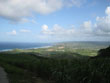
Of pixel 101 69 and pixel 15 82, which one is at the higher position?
pixel 101 69

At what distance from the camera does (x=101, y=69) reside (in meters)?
4.66

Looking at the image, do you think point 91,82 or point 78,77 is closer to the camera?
point 91,82

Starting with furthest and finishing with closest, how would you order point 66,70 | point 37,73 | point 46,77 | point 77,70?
point 37,73 → point 46,77 → point 66,70 → point 77,70

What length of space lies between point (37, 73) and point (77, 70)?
290 centimetres

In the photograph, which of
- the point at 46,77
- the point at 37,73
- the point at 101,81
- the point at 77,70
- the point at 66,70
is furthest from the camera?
the point at 37,73

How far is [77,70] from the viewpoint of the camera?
16.5 feet

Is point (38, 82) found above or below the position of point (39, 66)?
below

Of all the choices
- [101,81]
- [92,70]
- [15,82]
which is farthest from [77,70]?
[15,82]

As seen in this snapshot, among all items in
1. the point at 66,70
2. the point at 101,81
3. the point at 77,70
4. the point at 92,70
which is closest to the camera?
the point at 101,81

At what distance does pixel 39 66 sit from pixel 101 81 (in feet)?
12.7

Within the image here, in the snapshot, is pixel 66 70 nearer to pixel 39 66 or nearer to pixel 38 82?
pixel 38 82

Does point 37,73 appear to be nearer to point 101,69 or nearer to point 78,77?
point 78,77

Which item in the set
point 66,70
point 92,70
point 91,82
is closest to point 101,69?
point 92,70

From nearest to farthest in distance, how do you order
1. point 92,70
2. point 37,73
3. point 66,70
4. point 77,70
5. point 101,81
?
point 101,81, point 92,70, point 77,70, point 66,70, point 37,73
